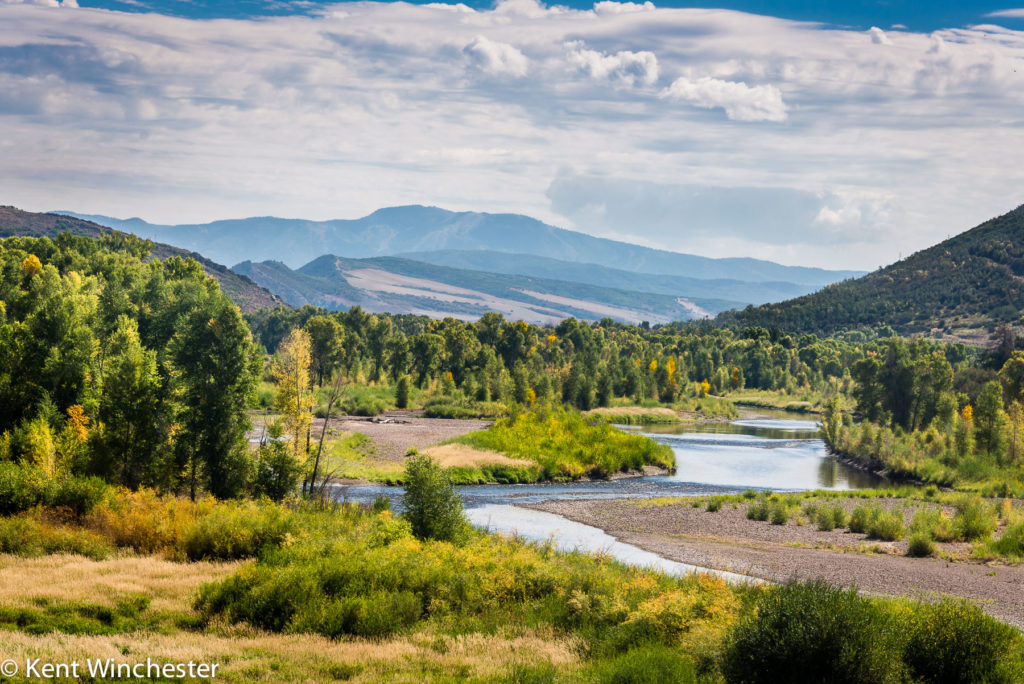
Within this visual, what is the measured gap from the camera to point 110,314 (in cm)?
6681

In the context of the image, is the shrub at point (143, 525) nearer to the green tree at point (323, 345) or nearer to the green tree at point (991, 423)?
the green tree at point (991, 423)

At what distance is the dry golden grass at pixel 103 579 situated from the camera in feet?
61.1

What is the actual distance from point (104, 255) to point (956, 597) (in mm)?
102087

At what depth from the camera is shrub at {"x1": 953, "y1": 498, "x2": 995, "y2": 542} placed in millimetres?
37938

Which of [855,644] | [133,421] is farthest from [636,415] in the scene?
[855,644]

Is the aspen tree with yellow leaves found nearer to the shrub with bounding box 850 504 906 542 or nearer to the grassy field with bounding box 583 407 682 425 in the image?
the shrub with bounding box 850 504 906 542

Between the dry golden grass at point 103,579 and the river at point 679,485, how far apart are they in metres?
15.1

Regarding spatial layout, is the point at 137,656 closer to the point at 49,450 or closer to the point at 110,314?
the point at 49,450

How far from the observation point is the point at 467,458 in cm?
6259

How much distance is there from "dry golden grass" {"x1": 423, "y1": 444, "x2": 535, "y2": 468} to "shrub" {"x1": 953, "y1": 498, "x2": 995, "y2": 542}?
31.5 m

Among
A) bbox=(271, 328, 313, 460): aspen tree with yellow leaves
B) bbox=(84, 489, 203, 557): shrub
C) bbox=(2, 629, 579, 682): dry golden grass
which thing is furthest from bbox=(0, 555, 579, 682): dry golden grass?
bbox=(271, 328, 313, 460): aspen tree with yellow leaves

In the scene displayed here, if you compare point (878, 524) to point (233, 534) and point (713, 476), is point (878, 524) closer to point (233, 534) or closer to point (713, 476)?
point (713, 476)

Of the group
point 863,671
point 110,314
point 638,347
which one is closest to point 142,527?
point 863,671

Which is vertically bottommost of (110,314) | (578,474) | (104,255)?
(578,474)
